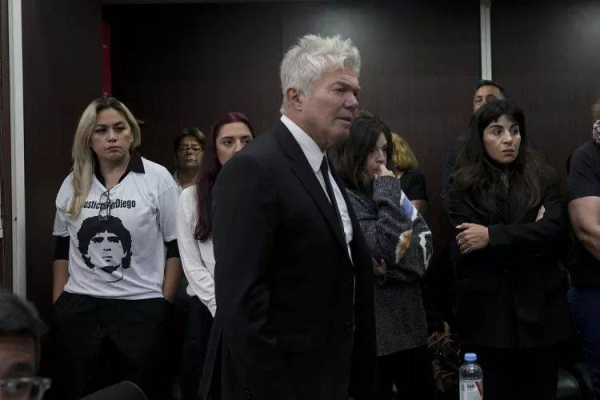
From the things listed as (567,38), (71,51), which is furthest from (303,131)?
(567,38)

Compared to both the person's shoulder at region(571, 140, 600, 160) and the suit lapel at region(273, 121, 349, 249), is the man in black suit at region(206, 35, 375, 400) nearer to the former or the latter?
the suit lapel at region(273, 121, 349, 249)

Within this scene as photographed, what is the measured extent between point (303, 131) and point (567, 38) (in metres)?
3.44

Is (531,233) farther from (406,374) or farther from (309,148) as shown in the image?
(309,148)

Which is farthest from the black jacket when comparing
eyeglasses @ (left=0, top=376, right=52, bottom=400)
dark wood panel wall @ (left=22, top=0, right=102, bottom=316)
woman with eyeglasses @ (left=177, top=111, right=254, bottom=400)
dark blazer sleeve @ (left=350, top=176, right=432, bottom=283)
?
eyeglasses @ (left=0, top=376, right=52, bottom=400)

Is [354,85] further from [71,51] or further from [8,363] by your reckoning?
[71,51]

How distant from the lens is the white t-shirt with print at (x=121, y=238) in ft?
10.2

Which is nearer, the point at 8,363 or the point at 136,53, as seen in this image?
the point at 8,363

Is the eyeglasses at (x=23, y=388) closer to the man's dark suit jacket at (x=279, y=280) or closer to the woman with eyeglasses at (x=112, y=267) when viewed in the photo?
the man's dark suit jacket at (x=279, y=280)

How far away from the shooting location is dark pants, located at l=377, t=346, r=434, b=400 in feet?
9.85

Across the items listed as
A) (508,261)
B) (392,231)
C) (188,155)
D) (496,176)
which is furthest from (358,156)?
(188,155)

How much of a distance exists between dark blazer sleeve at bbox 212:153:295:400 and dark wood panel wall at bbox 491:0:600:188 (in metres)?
3.47

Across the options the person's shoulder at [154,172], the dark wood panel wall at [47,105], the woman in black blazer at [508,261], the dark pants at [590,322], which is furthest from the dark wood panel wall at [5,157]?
the dark pants at [590,322]

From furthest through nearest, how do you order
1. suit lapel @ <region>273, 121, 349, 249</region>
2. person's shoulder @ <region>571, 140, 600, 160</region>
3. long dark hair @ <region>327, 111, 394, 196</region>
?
person's shoulder @ <region>571, 140, 600, 160</region> → long dark hair @ <region>327, 111, 394, 196</region> → suit lapel @ <region>273, 121, 349, 249</region>

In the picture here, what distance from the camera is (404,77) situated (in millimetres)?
5066
